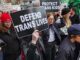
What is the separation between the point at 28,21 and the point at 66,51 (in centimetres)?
108

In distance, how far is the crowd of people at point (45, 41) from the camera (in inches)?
165

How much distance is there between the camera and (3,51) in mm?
5500

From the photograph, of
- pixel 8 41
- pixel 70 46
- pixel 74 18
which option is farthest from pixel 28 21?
pixel 74 18

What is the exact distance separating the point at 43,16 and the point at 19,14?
48cm

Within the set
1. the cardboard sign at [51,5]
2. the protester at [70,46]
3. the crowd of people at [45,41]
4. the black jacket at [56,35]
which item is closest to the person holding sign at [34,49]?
the crowd of people at [45,41]

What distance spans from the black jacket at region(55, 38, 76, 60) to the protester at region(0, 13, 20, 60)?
5.19 ft

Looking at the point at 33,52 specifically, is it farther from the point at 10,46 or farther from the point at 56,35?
the point at 56,35

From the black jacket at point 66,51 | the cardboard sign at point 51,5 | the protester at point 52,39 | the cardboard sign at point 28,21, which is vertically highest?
the cardboard sign at point 28,21

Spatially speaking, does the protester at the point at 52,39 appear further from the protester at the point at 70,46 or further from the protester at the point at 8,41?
the protester at the point at 70,46

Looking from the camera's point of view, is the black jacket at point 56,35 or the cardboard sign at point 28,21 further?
the black jacket at point 56,35

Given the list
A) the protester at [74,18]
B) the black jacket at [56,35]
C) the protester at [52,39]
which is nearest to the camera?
the black jacket at [56,35]

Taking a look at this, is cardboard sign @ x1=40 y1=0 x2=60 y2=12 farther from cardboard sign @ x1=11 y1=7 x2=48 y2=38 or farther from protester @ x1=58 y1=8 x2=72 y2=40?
cardboard sign @ x1=11 y1=7 x2=48 y2=38

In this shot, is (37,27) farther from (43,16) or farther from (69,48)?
(69,48)

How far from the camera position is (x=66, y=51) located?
4.09 metres
